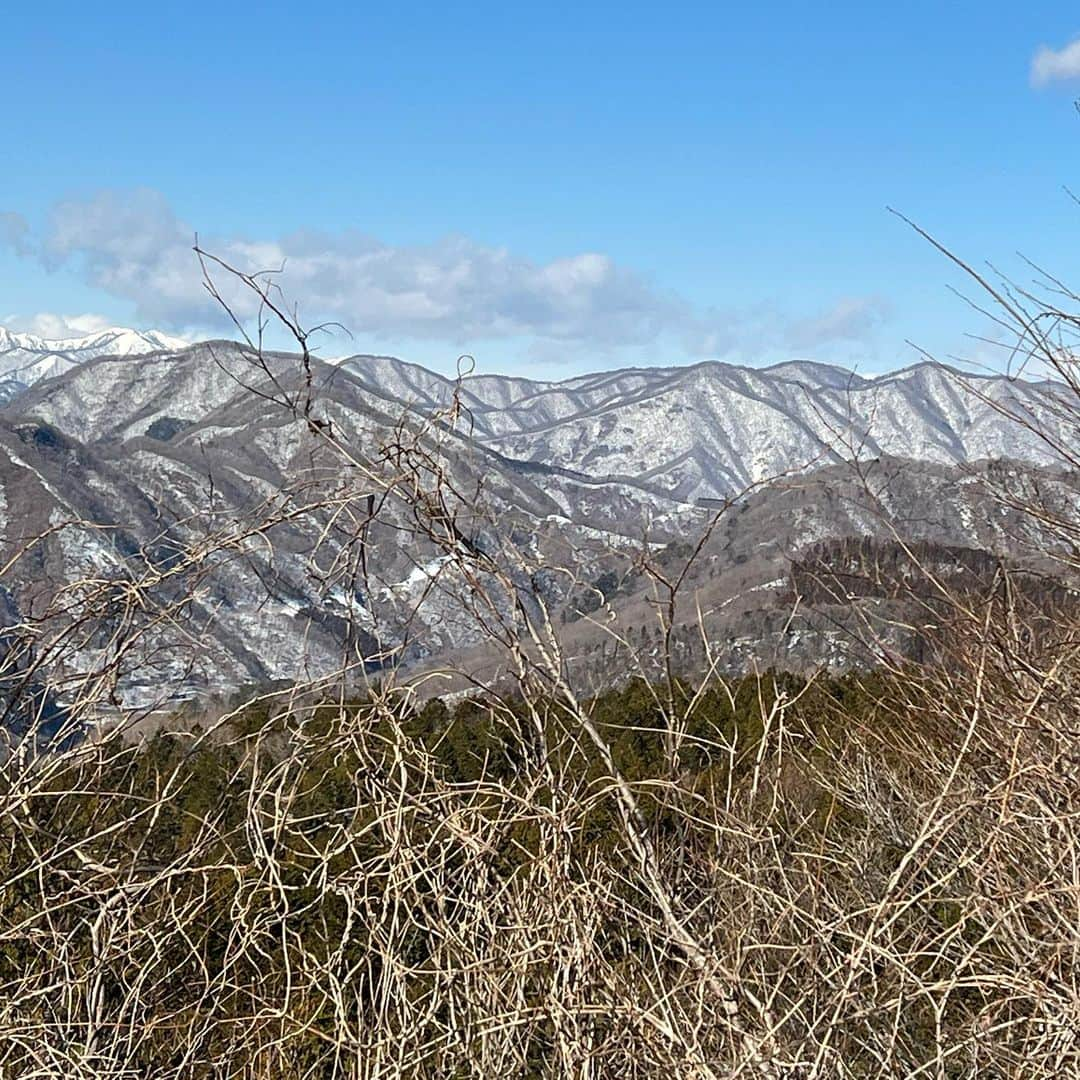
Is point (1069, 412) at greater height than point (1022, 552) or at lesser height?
greater

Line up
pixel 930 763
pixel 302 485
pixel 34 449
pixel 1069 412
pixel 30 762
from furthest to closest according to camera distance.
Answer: pixel 34 449, pixel 930 763, pixel 1069 412, pixel 30 762, pixel 302 485

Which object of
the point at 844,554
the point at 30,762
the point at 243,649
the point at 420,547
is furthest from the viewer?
the point at 243,649

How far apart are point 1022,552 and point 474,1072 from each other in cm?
291

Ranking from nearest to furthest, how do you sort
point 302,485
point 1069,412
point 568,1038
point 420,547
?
point 568,1038 < point 302,485 < point 420,547 < point 1069,412

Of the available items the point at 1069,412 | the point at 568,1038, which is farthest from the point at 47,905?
the point at 1069,412

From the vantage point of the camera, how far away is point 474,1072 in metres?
2.45

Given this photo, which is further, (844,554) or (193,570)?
(844,554)

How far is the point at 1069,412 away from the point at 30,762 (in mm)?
3188

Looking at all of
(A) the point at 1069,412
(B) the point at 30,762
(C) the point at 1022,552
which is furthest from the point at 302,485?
(C) the point at 1022,552

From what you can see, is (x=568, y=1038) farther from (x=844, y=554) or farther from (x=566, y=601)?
(x=844, y=554)

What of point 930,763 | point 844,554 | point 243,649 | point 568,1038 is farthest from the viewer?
point 243,649

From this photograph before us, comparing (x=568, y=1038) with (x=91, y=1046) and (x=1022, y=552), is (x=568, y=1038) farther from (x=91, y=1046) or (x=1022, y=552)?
(x=1022, y=552)

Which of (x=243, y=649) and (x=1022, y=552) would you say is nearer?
(x=1022, y=552)

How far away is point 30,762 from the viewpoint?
3029 mm
